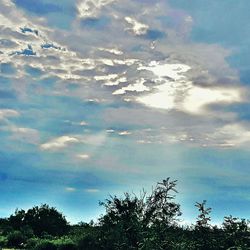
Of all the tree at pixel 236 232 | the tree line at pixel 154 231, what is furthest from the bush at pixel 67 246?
the tree at pixel 236 232

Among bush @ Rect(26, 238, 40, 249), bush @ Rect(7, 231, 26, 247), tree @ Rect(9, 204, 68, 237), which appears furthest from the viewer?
tree @ Rect(9, 204, 68, 237)

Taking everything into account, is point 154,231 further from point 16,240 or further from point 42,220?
point 42,220

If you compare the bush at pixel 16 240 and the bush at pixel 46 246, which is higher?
the bush at pixel 16 240

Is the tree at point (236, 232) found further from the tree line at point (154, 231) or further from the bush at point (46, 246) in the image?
the bush at point (46, 246)

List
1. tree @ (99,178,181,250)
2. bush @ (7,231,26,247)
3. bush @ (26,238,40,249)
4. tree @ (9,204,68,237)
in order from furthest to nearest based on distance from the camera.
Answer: tree @ (9,204,68,237) < bush @ (7,231,26,247) < bush @ (26,238,40,249) < tree @ (99,178,181,250)

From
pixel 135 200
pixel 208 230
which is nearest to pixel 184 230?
pixel 208 230

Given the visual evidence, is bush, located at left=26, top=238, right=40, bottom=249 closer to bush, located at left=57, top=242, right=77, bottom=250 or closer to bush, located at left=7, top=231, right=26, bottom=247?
bush, located at left=7, top=231, right=26, bottom=247

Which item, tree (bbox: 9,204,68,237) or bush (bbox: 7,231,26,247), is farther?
A: tree (bbox: 9,204,68,237)

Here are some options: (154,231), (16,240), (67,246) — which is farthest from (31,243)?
(154,231)

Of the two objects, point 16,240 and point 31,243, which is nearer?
point 31,243

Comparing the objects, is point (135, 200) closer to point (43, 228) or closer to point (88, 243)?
point (88, 243)

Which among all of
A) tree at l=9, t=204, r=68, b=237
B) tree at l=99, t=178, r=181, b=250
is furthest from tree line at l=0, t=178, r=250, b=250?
tree at l=9, t=204, r=68, b=237

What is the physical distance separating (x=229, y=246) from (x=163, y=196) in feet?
39.7

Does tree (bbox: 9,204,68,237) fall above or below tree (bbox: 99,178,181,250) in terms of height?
above
